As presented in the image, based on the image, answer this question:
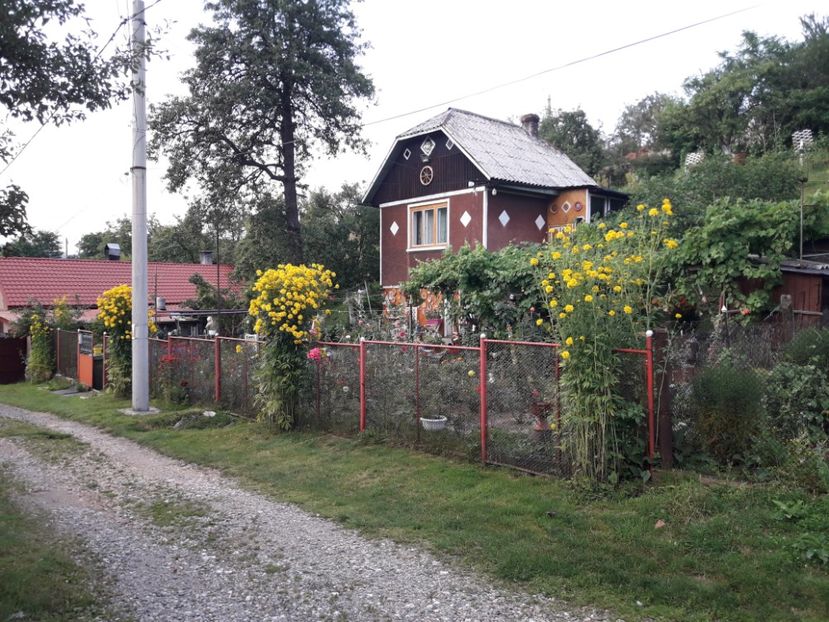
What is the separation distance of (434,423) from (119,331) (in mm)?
9899

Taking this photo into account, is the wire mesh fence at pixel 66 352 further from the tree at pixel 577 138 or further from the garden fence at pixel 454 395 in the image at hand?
the tree at pixel 577 138

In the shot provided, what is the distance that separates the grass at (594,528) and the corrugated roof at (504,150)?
42.2 ft

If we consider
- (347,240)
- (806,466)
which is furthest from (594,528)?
(347,240)

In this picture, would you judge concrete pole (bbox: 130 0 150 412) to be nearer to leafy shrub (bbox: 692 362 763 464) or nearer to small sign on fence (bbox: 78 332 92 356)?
small sign on fence (bbox: 78 332 92 356)

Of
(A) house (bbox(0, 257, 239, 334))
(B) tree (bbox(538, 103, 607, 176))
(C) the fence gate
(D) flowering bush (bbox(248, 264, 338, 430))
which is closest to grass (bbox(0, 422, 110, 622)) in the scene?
(D) flowering bush (bbox(248, 264, 338, 430))

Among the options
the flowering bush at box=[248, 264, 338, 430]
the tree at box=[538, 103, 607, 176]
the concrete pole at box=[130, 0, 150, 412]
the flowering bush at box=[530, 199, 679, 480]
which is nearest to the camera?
the flowering bush at box=[530, 199, 679, 480]

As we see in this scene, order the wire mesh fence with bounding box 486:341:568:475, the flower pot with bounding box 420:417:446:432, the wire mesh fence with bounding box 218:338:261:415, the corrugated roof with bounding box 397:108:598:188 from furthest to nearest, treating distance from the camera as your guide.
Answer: the corrugated roof with bounding box 397:108:598:188, the wire mesh fence with bounding box 218:338:261:415, the flower pot with bounding box 420:417:446:432, the wire mesh fence with bounding box 486:341:568:475

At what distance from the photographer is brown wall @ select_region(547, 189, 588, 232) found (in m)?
20.1

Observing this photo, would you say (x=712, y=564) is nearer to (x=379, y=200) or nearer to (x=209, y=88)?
(x=379, y=200)

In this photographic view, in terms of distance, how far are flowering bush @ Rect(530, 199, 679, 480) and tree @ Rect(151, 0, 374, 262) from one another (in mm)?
19368

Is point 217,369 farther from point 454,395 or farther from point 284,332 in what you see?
point 454,395

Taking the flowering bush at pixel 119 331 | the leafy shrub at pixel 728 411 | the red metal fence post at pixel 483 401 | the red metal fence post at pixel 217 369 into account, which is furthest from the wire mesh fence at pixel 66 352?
the leafy shrub at pixel 728 411

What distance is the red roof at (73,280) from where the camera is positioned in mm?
23344

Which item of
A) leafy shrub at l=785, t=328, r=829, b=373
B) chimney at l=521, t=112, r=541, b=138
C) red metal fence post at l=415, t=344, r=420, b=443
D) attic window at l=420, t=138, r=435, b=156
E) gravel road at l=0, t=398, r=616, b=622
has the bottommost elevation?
gravel road at l=0, t=398, r=616, b=622
